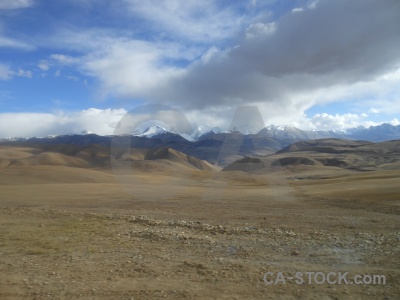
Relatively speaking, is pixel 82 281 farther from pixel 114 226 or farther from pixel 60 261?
pixel 114 226

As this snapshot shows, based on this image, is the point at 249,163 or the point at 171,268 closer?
the point at 171,268

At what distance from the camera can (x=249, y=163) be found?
181m

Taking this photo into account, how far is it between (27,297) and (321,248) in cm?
957

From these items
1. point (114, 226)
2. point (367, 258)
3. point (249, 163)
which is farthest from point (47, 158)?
point (367, 258)

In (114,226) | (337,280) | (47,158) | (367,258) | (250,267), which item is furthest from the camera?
(47,158)

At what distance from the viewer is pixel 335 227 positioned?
17984 millimetres

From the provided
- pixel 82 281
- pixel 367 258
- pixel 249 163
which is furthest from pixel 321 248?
pixel 249 163

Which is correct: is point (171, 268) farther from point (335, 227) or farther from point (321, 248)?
point (335, 227)

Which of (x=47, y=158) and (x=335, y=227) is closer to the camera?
(x=335, y=227)

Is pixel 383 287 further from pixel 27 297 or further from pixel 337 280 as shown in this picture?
pixel 27 297

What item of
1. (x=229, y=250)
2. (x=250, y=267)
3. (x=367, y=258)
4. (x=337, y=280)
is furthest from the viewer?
(x=229, y=250)

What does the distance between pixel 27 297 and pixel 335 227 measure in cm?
1486

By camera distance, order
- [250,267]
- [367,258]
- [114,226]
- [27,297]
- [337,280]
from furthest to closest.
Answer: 1. [114,226]
2. [367,258]
3. [250,267]
4. [337,280]
5. [27,297]

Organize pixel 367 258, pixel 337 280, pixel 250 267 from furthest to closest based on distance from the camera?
pixel 367 258, pixel 250 267, pixel 337 280
